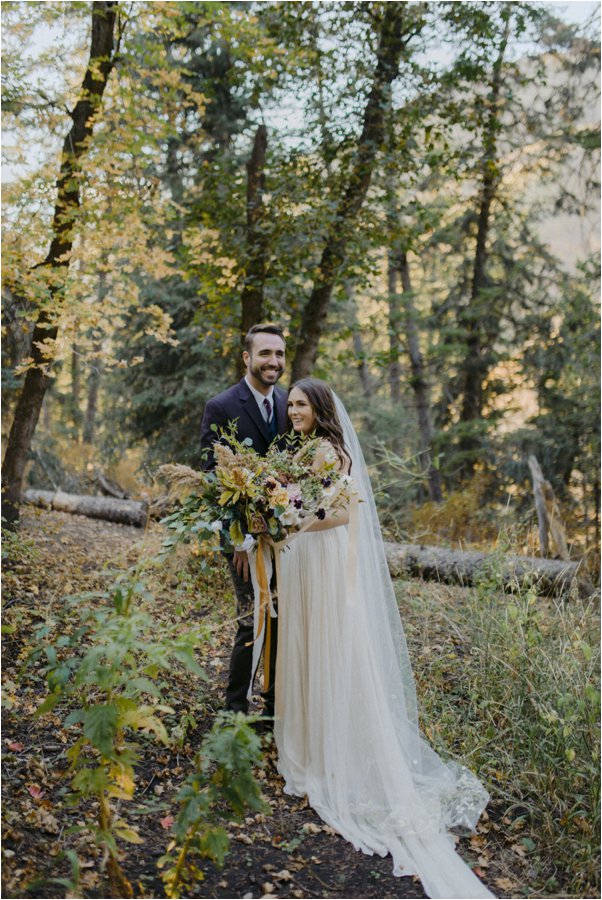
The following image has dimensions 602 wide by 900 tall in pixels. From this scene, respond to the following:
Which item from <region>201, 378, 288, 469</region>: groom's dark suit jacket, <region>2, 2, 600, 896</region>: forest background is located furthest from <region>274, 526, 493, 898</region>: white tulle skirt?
<region>201, 378, 288, 469</region>: groom's dark suit jacket

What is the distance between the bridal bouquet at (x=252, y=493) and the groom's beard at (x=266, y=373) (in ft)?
2.35

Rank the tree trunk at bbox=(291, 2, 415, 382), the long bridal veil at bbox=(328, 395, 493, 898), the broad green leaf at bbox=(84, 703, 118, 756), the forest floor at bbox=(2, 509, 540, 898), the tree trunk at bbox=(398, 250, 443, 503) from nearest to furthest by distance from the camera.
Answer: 1. the broad green leaf at bbox=(84, 703, 118, 756)
2. the forest floor at bbox=(2, 509, 540, 898)
3. the long bridal veil at bbox=(328, 395, 493, 898)
4. the tree trunk at bbox=(291, 2, 415, 382)
5. the tree trunk at bbox=(398, 250, 443, 503)

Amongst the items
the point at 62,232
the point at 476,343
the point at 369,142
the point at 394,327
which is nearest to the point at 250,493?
the point at 62,232

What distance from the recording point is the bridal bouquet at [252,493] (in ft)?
11.9

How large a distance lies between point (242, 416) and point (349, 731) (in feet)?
6.53

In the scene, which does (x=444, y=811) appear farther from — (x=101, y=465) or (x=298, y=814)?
(x=101, y=465)

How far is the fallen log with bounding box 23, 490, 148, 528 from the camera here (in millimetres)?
10898

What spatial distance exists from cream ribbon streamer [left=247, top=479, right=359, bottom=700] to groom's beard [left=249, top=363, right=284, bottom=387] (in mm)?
997

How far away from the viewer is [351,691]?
13.0ft

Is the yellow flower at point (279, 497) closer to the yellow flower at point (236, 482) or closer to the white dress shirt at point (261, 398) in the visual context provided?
the yellow flower at point (236, 482)

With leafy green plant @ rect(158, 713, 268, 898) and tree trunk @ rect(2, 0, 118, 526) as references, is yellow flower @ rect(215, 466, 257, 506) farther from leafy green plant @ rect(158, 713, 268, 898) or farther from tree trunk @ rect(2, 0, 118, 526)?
tree trunk @ rect(2, 0, 118, 526)

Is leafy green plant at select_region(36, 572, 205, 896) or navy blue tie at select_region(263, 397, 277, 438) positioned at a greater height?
navy blue tie at select_region(263, 397, 277, 438)

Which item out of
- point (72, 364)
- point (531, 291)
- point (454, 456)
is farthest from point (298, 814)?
point (72, 364)

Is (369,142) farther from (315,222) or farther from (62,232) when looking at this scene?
(62,232)
